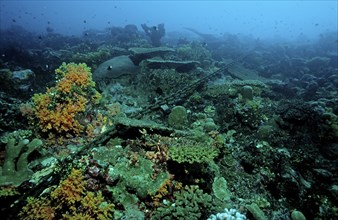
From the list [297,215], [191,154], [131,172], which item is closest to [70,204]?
[131,172]

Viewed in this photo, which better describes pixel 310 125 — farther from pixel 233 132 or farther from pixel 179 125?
pixel 179 125

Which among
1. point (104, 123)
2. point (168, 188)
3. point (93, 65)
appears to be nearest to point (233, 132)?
point (168, 188)

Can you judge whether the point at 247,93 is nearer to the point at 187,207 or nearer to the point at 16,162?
the point at 187,207

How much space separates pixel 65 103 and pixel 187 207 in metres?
3.93

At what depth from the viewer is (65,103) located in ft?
19.1

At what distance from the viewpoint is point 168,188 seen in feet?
13.8

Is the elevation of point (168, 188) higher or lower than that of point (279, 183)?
higher

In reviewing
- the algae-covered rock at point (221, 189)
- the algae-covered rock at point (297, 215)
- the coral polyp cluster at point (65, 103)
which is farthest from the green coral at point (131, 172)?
the algae-covered rock at point (297, 215)

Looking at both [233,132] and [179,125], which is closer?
[179,125]

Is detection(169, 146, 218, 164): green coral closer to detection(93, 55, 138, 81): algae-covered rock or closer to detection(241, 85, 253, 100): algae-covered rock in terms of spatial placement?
detection(241, 85, 253, 100): algae-covered rock

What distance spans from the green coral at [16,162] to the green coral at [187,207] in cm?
244

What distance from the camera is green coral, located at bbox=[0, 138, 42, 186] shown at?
159 inches

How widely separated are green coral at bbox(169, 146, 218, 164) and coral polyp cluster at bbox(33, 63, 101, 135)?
2.73 meters

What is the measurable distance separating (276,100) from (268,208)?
6.10 meters
